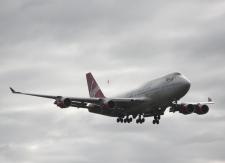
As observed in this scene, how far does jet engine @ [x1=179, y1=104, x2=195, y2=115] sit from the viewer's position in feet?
384

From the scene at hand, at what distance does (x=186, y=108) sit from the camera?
385ft

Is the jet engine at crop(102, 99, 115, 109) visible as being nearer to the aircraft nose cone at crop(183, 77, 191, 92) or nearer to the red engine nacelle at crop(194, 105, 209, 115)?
the aircraft nose cone at crop(183, 77, 191, 92)

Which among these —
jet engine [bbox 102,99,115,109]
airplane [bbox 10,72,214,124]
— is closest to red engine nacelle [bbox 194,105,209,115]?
airplane [bbox 10,72,214,124]

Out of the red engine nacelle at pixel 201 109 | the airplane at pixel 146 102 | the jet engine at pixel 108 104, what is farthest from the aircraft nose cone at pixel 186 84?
the jet engine at pixel 108 104

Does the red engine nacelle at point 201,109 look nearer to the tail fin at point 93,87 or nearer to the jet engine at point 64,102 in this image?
the tail fin at point 93,87

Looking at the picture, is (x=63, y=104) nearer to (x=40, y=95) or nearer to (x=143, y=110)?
(x=40, y=95)

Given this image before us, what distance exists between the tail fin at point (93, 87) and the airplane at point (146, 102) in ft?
29.2

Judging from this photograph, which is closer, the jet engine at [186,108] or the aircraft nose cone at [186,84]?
the aircraft nose cone at [186,84]

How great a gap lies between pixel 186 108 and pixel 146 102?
9184 mm

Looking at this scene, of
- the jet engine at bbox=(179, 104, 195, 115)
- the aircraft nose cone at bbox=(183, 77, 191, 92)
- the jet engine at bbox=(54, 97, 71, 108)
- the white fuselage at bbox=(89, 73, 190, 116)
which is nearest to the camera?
the aircraft nose cone at bbox=(183, 77, 191, 92)

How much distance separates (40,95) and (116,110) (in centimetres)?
1322

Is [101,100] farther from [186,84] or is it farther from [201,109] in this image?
[201,109]

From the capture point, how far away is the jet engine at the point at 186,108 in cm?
11719

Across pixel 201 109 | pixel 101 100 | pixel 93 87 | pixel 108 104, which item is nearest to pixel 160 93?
pixel 108 104
